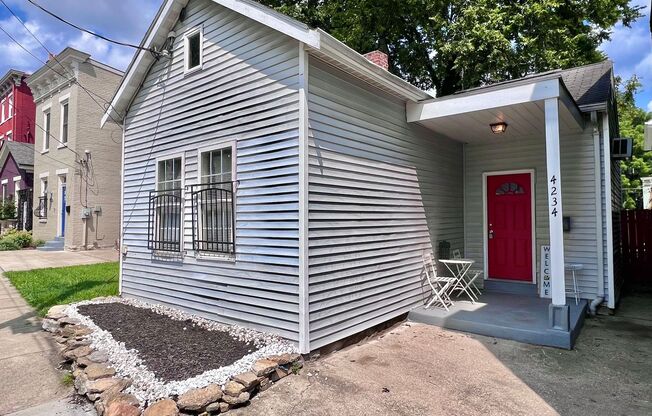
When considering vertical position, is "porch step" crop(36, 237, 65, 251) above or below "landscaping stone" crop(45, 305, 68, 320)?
above

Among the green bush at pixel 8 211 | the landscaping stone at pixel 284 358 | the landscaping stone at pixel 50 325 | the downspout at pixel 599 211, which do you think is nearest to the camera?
the landscaping stone at pixel 284 358

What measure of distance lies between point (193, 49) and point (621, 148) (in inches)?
284

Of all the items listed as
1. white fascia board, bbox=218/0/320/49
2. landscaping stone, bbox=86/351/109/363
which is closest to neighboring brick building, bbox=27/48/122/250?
white fascia board, bbox=218/0/320/49

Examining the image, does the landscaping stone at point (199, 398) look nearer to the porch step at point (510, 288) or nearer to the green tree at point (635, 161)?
the porch step at point (510, 288)

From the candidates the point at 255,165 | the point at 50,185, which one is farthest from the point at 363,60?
the point at 50,185

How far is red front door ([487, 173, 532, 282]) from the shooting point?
6.90 m

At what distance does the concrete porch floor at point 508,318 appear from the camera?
4539mm

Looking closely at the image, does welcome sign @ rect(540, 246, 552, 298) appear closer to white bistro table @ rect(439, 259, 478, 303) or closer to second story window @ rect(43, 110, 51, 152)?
white bistro table @ rect(439, 259, 478, 303)

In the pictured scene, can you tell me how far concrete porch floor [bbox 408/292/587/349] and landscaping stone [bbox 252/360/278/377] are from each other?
105 inches

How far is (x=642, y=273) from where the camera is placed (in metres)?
8.44

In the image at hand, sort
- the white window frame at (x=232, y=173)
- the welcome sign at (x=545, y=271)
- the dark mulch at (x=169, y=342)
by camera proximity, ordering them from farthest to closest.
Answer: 1. the welcome sign at (x=545, y=271)
2. the white window frame at (x=232, y=173)
3. the dark mulch at (x=169, y=342)

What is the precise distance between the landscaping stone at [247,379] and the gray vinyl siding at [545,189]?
5303 mm

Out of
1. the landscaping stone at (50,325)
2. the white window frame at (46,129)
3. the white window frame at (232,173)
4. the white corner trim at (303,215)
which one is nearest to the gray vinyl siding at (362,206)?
the white corner trim at (303,215)

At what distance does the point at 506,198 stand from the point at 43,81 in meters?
17.2
